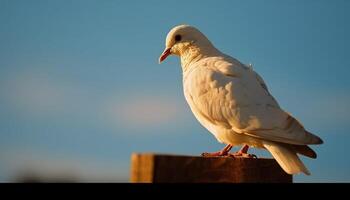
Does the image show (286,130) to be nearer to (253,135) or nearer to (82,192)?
(253,135)

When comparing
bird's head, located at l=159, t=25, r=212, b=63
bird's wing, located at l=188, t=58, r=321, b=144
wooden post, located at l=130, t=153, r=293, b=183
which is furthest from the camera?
bird's head, located at l=159, t=25, r=212, b=63

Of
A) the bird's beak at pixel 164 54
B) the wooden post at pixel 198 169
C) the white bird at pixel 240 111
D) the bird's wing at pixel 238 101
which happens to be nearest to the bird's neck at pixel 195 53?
the white bird at pixel 240 111

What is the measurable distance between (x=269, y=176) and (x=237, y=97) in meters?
2.27

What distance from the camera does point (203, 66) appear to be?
23.7 ft

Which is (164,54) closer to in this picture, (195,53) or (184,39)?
(184,39)

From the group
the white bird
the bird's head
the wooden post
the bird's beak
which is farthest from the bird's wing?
the wooden post

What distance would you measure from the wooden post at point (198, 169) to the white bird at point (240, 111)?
985 mm

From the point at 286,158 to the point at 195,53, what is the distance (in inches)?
120

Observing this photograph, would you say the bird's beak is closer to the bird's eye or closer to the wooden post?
the bird's eye

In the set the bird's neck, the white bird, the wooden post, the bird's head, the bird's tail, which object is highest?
the bird's head

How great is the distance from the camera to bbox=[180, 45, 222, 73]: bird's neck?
7801 millimetres

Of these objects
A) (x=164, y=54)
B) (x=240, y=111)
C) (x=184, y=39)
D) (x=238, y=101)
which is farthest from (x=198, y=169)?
(x=164, y=54)

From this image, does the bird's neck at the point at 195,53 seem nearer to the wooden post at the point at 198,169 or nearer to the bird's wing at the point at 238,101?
the bird's wing at the point at 238,101

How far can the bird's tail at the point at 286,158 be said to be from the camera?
16.2 feet
